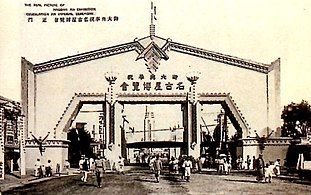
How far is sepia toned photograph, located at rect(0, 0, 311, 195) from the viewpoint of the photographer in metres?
2.15

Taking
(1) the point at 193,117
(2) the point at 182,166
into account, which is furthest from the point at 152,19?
(2) the point at 182,166

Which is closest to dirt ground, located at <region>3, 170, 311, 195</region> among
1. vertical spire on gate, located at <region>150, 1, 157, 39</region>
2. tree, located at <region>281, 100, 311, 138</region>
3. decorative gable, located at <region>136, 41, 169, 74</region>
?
tree, located at <region>281, 100, 311, 138</region>

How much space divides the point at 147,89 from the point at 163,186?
33 centimetres

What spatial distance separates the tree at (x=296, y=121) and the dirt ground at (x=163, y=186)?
17 centimetres

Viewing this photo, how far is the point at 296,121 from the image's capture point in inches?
81.7

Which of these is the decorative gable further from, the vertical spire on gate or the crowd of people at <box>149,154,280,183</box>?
the crowd of people at <box>149,154,280,183</box>

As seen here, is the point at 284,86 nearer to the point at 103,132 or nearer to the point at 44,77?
the point at 103,132

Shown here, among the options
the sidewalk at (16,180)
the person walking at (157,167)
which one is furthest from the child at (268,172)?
the sidewalk at (16,180)

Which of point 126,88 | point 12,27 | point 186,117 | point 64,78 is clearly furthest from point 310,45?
point 12,27

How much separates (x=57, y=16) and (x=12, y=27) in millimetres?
152

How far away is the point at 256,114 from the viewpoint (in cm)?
219

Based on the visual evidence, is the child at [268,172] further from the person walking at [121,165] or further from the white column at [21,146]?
the white column at [21,146]

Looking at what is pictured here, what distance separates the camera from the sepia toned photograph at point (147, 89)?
7.04ft

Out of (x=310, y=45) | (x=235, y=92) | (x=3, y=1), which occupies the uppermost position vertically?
(x=3, y=1)
